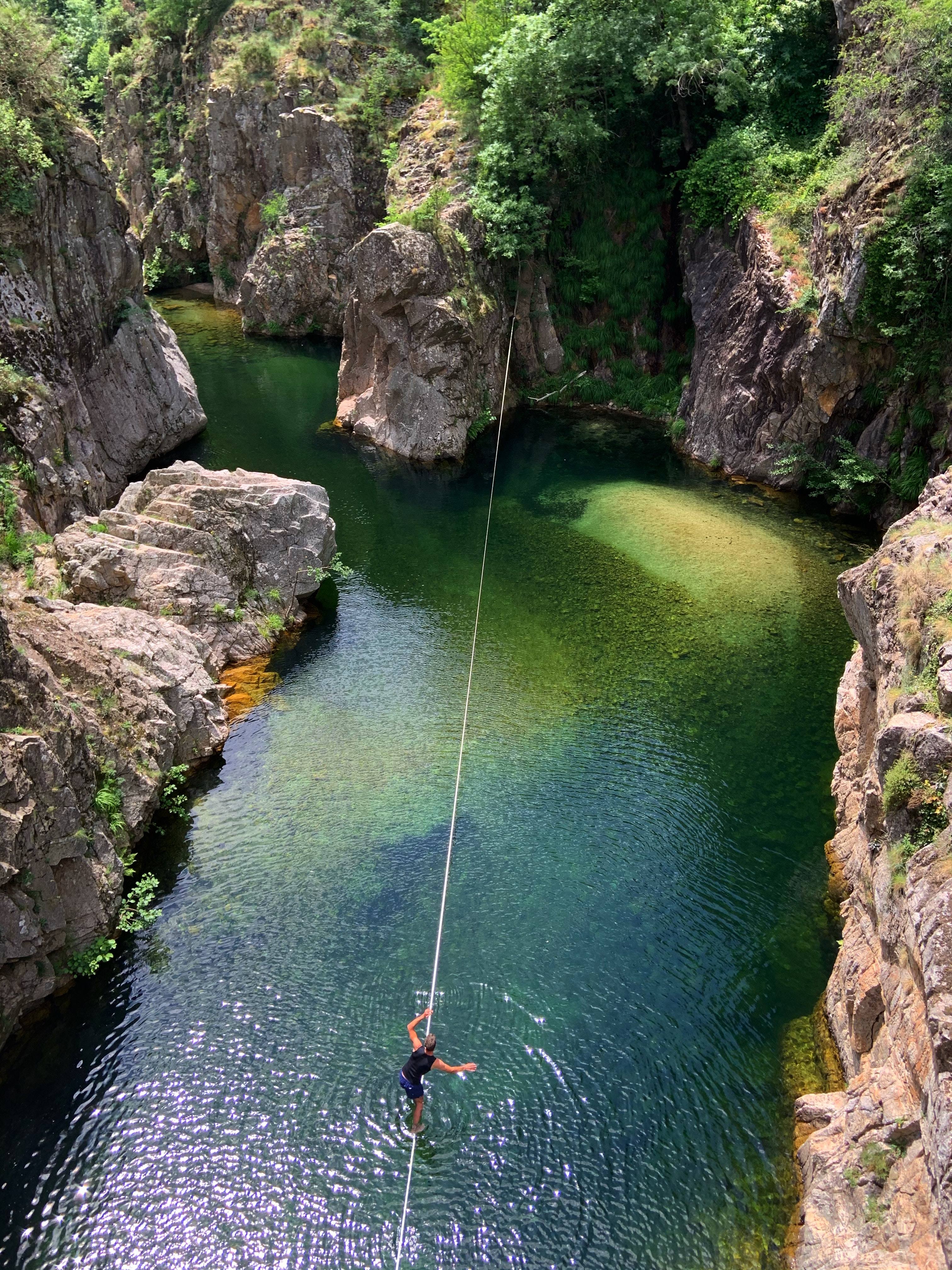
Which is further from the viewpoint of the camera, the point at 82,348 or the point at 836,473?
the point at 836,473

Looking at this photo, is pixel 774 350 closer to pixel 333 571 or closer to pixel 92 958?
pixel 333 571

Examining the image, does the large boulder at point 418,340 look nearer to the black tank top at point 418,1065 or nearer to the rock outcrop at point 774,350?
the rock outcrop at point 774,350

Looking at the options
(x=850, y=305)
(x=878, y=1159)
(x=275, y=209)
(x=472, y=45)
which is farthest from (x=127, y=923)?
(x=275, y=209)

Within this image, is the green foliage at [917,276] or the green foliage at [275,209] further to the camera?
the green foliage at [275,209]

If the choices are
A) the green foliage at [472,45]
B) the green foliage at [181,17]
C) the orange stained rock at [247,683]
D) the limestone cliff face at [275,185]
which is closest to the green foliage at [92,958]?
the orange stained rock at [247,683]

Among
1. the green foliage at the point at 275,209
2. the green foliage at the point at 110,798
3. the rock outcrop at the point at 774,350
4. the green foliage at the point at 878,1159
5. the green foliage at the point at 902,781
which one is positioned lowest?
the green foliage at the point at 110,798

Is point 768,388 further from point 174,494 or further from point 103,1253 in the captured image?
point 103,1253

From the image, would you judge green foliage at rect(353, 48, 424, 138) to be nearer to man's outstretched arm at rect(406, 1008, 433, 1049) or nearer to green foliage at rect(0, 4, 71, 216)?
green foliage at rect(0, 4, 71, 216)
